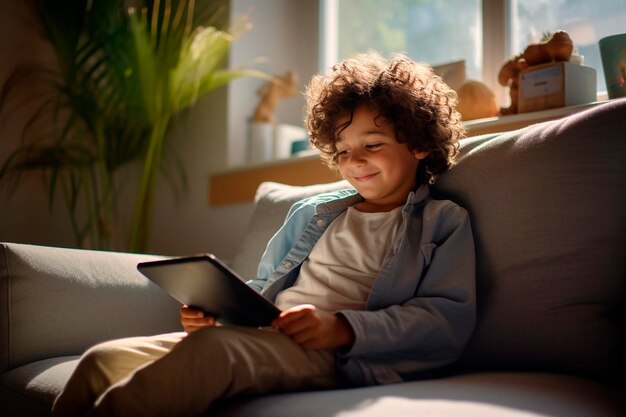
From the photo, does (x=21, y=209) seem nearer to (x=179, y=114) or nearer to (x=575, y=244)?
(x=179, y=114)

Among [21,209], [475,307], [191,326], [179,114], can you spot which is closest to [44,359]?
[191,326]

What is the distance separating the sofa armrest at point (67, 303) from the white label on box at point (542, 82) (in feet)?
3.70

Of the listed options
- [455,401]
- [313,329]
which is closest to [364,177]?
[313,329]

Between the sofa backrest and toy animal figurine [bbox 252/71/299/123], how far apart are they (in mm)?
1464

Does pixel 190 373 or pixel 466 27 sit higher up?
pixel 466 27

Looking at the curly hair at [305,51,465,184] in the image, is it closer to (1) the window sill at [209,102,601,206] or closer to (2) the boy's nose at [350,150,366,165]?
(2) the boy's nose at [350,150,366,165]

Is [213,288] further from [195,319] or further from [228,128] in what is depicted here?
[228,128]

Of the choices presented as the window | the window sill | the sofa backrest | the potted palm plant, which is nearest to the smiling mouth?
the sofa backrest

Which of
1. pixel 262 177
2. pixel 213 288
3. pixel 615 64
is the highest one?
pixel 615 64

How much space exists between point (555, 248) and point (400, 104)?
46 centimetres

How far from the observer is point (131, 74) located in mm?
2512

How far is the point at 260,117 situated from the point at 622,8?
140 cm

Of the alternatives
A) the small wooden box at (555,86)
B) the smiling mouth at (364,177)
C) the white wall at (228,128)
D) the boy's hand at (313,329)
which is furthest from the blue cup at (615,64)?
the white wall at (228,128)

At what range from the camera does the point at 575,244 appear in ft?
3.64
